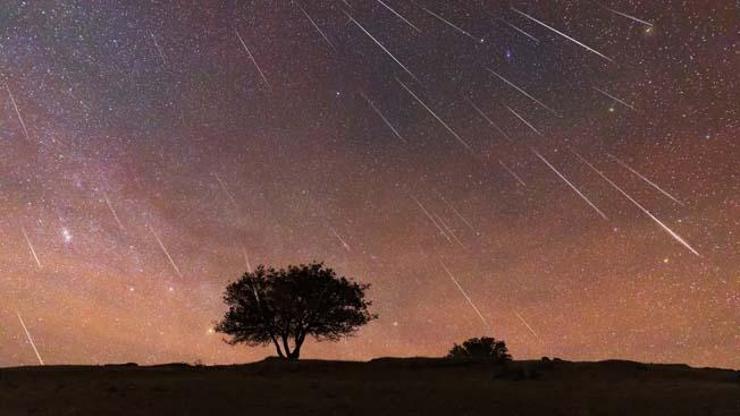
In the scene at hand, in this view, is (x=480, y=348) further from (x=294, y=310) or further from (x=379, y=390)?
(x=379, y=390)

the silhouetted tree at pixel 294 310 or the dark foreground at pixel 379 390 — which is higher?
the silhouetted tree at pixel 294 310

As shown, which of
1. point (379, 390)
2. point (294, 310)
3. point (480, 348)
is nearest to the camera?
point (379, 390)

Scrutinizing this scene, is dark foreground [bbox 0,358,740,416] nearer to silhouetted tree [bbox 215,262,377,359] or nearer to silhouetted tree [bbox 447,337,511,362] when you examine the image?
silhouetted tree [bbox 215,262,377,359]

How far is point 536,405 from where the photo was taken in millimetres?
17844

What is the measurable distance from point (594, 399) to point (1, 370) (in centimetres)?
2391

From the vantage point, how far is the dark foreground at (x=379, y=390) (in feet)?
56.4

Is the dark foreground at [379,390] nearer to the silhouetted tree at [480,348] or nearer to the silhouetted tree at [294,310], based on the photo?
the silhouetted tree at [294,310]

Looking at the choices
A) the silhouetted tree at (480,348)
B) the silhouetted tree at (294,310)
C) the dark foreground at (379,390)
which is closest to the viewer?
the dark foreground at (379,390)

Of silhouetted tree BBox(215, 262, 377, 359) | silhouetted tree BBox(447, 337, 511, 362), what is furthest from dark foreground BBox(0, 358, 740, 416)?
silhouetted tree BBox(447, 337, 511, 362)

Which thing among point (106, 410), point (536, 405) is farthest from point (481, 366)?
point (106, 410)

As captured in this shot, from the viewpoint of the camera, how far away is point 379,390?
20.4 m

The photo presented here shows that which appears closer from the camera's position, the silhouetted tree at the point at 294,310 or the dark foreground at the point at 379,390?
the dark foreground at the point at 379,390

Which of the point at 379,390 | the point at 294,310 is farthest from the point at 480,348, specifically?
the point at 379,390

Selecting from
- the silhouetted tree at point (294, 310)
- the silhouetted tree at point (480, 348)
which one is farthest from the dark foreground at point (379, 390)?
the silhouetted tree at point (480, 348)
